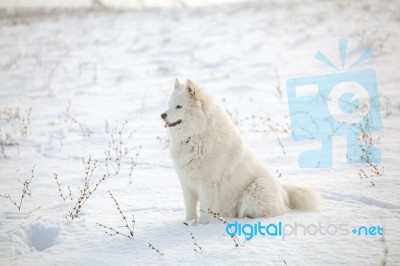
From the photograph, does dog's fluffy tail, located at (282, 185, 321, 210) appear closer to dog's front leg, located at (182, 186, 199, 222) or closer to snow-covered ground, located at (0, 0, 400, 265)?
snow-covered ground, located at (0, 0, 400, 265)

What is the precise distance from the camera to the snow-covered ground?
10.4 ft

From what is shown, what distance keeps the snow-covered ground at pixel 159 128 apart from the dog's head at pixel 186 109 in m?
1.10

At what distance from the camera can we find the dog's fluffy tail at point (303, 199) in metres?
3.91

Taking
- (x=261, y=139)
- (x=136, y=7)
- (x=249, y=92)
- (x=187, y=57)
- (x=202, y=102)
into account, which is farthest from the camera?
(x=136, y=7)

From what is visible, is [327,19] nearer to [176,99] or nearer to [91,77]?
[91,77]

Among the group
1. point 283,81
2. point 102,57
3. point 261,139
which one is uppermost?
point 102,57

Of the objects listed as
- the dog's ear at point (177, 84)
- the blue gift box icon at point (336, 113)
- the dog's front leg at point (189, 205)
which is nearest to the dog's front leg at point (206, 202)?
the dog's front leg at point (189, 205)

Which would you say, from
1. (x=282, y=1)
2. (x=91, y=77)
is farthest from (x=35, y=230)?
(x=282, y=1)

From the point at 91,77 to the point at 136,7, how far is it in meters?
13.0

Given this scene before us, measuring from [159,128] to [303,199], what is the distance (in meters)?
4.53

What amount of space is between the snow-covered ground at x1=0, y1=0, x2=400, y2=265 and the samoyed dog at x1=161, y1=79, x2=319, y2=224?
0.26m

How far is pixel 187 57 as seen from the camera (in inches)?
540

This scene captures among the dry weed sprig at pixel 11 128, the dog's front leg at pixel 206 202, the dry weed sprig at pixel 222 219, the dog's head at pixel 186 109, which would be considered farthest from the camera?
the dry weed sprig at pixel 11 128

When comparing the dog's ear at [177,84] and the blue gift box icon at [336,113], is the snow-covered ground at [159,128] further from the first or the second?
the dog's ear at [177,84]
